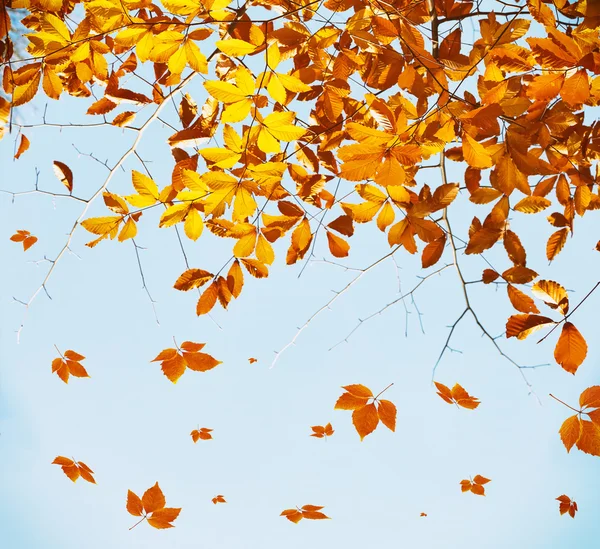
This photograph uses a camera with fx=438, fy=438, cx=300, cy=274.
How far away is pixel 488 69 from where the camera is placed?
4.23 ft

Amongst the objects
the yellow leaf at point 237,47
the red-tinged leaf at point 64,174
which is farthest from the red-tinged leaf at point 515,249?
the red-tinged leaf at point 64,174

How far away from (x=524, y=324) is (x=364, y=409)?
1.94 ft

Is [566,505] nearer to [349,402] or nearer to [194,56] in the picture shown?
[349,402]

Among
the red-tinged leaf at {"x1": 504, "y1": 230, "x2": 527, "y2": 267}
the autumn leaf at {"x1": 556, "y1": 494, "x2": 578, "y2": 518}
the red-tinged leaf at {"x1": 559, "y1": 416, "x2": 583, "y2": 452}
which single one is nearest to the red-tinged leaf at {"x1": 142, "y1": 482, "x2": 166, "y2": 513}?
the red-tinged leaf at {"x1": 559, "y1": 416, "x2": 583, "y2": 452}

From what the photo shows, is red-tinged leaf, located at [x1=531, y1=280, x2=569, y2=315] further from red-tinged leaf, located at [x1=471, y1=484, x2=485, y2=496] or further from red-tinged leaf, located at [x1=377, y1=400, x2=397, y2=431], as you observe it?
red-tinged leaf, located at [x1=471, y1=484, x2=485, y2=496]

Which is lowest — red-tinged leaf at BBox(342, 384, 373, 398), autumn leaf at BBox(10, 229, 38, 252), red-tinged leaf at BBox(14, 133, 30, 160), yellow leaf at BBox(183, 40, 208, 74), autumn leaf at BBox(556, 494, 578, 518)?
autumn leaf at BBox(556, 494, 578, 518)

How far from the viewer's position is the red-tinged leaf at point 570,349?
111 centimetres

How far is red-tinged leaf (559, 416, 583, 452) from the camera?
4.20 feet

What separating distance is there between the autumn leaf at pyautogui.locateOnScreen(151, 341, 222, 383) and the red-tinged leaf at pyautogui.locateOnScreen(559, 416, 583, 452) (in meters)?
1.15

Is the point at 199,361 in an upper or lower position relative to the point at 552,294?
upper

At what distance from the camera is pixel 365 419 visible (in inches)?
57.5

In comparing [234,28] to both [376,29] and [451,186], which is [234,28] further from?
[451,186]

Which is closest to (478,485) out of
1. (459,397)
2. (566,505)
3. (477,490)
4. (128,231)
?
(477,490)

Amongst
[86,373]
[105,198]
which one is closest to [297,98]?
[105,198]
